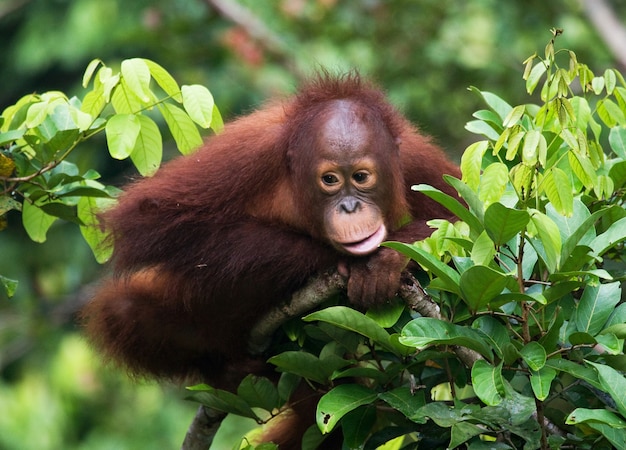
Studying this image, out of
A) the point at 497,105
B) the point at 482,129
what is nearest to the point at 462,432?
the point at 482,129

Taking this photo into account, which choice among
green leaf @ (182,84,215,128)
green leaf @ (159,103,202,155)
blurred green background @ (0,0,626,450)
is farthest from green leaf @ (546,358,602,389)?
blurred green background @ (0,0,626,450)

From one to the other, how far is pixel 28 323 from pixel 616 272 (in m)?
6.25

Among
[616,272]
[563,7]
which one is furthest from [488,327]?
[563,7]

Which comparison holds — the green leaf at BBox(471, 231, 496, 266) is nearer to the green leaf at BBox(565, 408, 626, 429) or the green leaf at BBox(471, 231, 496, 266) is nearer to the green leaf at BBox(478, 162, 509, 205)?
the green leaf at BBox(478, 162, 509, 205)

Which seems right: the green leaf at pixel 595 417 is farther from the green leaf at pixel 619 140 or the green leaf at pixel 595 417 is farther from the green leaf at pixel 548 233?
the green leaf at pixel 619 140

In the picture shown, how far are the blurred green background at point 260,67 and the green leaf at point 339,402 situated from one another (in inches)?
175

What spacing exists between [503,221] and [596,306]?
1.21ft

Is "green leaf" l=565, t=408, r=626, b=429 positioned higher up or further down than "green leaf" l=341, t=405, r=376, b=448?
higher up

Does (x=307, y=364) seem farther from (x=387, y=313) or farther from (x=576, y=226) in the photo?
(x=576, y=226)

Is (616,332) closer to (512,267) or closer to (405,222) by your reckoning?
(512,267)

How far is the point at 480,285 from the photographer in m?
2.07

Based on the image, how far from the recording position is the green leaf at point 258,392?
8.52ft

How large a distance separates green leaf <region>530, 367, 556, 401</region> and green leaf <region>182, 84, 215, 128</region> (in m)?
1.06

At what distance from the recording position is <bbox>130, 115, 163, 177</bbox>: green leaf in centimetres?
291
